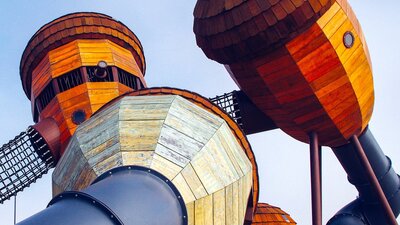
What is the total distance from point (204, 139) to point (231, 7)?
3325mm

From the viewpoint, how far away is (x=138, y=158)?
9.00 meters

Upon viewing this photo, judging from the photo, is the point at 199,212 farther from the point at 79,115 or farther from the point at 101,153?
the point at 79,115

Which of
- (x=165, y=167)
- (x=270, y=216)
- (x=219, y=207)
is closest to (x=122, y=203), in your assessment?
(x=165, y=167)

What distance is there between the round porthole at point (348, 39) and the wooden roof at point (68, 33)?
656cm

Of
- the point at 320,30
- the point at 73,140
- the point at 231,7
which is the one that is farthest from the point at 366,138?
the point at 73,140

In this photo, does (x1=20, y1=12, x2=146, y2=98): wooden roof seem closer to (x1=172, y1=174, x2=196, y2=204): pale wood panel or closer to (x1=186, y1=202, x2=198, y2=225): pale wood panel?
(x1=172, y1=174, x2=196, y2=204): pale wood panel

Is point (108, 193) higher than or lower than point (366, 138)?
lower

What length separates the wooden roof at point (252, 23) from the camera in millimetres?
11891

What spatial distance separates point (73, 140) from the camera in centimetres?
1039

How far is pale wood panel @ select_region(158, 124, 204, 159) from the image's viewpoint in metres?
9.30

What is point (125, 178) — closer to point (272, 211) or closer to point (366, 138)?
point (366, 138)

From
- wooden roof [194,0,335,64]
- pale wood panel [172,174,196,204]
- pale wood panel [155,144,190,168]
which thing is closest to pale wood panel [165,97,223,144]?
pale wood panel [155,144,190,168]

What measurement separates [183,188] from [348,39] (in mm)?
5921

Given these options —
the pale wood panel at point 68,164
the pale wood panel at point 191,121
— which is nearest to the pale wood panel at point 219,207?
the pale wood panel at point 191,121
